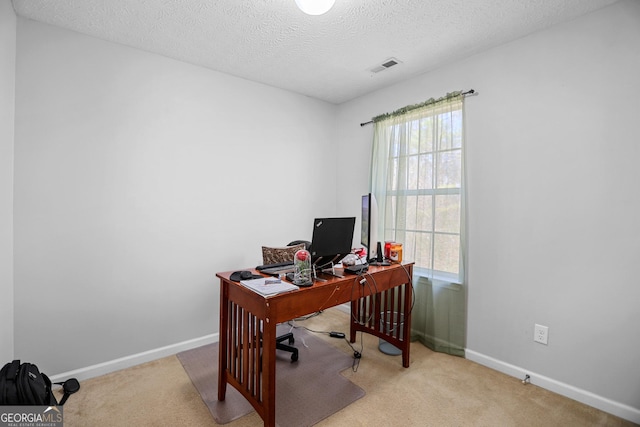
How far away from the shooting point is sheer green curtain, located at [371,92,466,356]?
8.47ft

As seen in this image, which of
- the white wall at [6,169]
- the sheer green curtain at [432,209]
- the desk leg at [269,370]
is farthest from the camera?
the sheer green curtain at [432,209]

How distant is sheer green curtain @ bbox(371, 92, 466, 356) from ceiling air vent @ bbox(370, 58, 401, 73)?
47 centimetres

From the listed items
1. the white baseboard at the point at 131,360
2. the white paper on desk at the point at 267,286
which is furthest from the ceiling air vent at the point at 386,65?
the white baseboard at the point at 131,360

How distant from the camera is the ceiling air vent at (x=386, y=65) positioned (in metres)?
2.61

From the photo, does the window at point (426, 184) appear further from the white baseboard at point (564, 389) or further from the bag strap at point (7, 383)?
the bag strap at point (7, 383)

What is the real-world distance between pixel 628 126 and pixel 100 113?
3.67 meters

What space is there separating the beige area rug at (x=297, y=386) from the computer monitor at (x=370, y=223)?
96cm

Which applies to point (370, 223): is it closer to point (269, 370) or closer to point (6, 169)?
point (269, 370)

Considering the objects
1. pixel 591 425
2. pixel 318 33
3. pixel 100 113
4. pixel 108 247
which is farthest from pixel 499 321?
pixel 100 113

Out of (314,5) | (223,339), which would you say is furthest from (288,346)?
(314,5)

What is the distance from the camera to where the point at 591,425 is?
173 centimetres

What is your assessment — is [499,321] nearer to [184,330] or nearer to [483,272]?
[483,272]

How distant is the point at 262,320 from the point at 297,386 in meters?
0.84

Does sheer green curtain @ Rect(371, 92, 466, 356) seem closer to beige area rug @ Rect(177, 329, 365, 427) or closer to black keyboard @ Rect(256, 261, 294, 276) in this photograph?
beige area rug @ Rect(177, 329, 365, 427)
